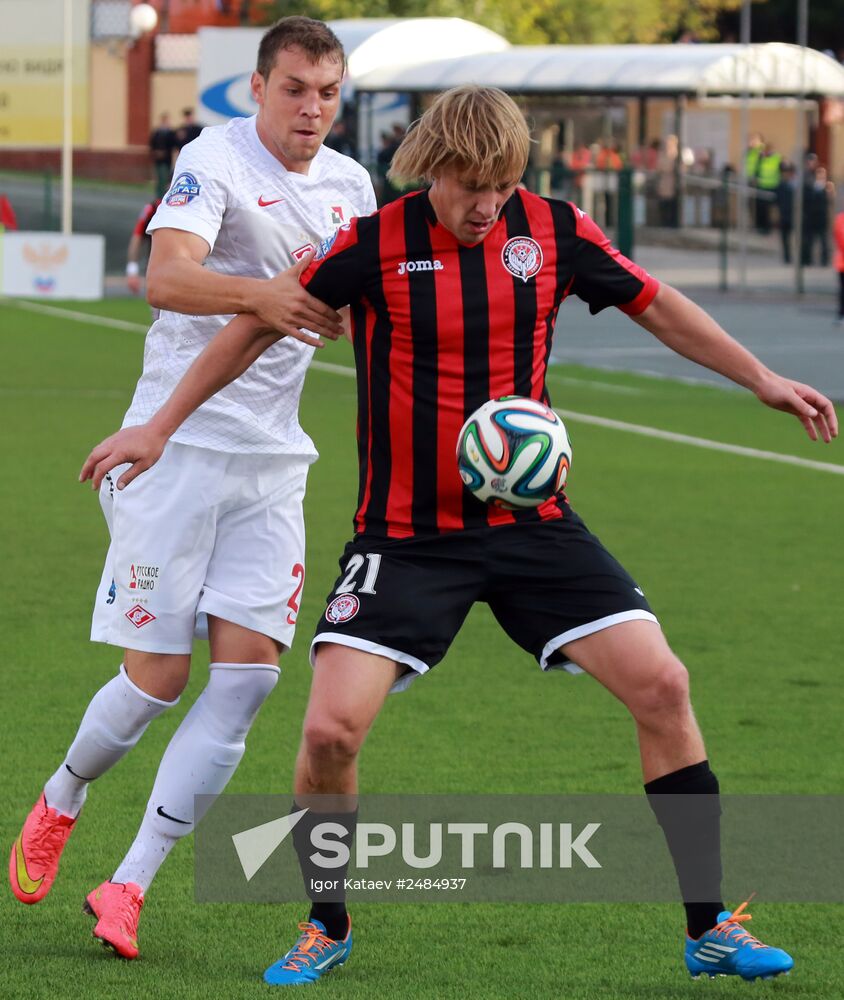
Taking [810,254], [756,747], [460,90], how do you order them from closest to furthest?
[460,90]
[756,747]
[810,254]

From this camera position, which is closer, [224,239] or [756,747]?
[224,239]

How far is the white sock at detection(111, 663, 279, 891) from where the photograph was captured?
4898 mm

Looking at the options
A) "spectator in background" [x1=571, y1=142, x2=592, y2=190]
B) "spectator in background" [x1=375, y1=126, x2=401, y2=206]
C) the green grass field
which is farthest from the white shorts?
"spectator in background" [x1=571, y1=142, x2=592, y2=190]

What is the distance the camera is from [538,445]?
4500 mm

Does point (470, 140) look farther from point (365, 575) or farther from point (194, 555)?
point (194, 555)

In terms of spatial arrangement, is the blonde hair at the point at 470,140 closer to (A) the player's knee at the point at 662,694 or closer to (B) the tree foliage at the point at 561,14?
(A) the player's knee at the point at 662,694

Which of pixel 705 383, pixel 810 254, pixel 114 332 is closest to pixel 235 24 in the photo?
pixel 810 254

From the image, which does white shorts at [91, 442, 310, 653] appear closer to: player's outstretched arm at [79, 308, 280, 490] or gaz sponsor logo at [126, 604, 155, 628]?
gaz sponsor logo at [126, 604, 155, 628]

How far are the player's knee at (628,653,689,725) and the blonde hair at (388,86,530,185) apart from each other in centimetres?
117

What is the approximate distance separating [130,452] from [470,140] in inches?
42.8

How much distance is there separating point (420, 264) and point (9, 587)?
521 cm

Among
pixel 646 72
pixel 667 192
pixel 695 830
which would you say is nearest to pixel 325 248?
pixel 695 830

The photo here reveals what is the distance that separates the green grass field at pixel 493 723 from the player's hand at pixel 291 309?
1528mm

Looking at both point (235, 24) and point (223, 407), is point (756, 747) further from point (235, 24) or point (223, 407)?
point (235, 24)
